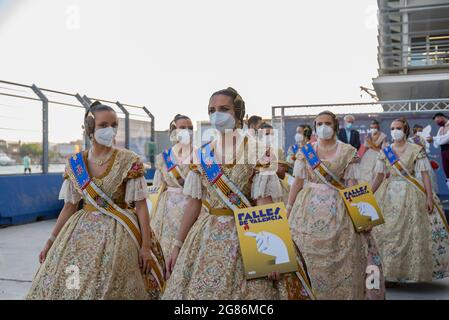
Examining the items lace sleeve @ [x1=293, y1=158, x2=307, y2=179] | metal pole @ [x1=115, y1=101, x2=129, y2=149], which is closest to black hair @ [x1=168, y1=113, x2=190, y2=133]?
lace sleeve @ [x1=293, y1=158, x2=307, y2=179]

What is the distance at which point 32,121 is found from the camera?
11.8 m

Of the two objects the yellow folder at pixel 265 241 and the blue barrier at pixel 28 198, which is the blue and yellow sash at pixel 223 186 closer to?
the yellow folder at pixel 265 241

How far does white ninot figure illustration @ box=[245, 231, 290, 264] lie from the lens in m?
3.02

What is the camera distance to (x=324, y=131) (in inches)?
207

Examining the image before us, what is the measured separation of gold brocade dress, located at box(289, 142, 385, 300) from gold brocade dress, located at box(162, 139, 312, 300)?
5.95ft

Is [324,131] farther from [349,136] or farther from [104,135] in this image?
[349,136]

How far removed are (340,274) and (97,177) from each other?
231cm

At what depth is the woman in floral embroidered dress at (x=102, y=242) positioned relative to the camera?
3473 mm

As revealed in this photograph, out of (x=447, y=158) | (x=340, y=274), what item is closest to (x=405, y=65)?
(x=447, y=158)

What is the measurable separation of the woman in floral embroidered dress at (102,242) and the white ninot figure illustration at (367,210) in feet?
6.26

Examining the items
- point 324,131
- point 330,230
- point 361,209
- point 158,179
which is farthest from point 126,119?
point 361,209

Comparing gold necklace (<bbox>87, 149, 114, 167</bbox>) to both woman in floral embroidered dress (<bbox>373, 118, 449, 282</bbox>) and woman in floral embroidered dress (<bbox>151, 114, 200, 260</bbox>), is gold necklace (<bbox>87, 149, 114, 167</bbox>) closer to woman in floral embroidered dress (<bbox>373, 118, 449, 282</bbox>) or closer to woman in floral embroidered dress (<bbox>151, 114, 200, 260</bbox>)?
woman in floral embroidered dress (<bbox>151, 114, 200, 260</bbox>)

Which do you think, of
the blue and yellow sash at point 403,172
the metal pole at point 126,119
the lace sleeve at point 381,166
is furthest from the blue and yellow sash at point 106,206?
the metal pole at point 126,119
